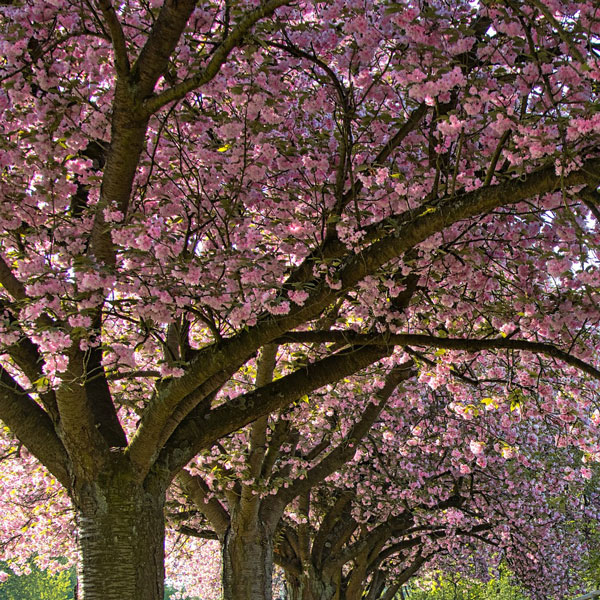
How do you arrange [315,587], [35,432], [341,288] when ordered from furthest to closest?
1. [315,587]
2. [35,432]
3. [341,288]

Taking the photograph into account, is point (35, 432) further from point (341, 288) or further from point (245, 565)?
point (245, 565)

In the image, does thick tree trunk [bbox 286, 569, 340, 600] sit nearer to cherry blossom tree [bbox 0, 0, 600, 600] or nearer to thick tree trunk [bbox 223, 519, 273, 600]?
thick tree trunk [bbox 223, 519, 273, 600]

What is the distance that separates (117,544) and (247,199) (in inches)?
121

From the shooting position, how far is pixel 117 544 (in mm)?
5801

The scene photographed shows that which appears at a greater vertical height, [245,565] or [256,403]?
[256,403]

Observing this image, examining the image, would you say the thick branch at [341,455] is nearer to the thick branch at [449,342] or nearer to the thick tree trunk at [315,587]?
the thick branch at [449,342]

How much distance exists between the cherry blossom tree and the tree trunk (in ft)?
0.06

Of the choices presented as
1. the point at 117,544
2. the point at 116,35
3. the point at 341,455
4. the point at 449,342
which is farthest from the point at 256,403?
the point at 341,455

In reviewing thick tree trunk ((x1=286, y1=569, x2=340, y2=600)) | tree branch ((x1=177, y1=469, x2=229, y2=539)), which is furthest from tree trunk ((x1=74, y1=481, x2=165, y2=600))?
thick tree trunk ((x1=286, y1=569, x2=340, y2=600))

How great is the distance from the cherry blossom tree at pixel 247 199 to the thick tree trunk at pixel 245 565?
13.0 ft

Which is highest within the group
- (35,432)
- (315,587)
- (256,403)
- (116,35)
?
(116,35)

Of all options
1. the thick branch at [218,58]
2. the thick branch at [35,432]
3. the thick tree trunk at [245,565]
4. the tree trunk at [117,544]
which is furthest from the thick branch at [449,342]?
the thick tree trunk at [245,565]

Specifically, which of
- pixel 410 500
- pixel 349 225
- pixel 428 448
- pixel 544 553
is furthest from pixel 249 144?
pixel 544 553

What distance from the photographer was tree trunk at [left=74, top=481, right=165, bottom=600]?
5723mm
